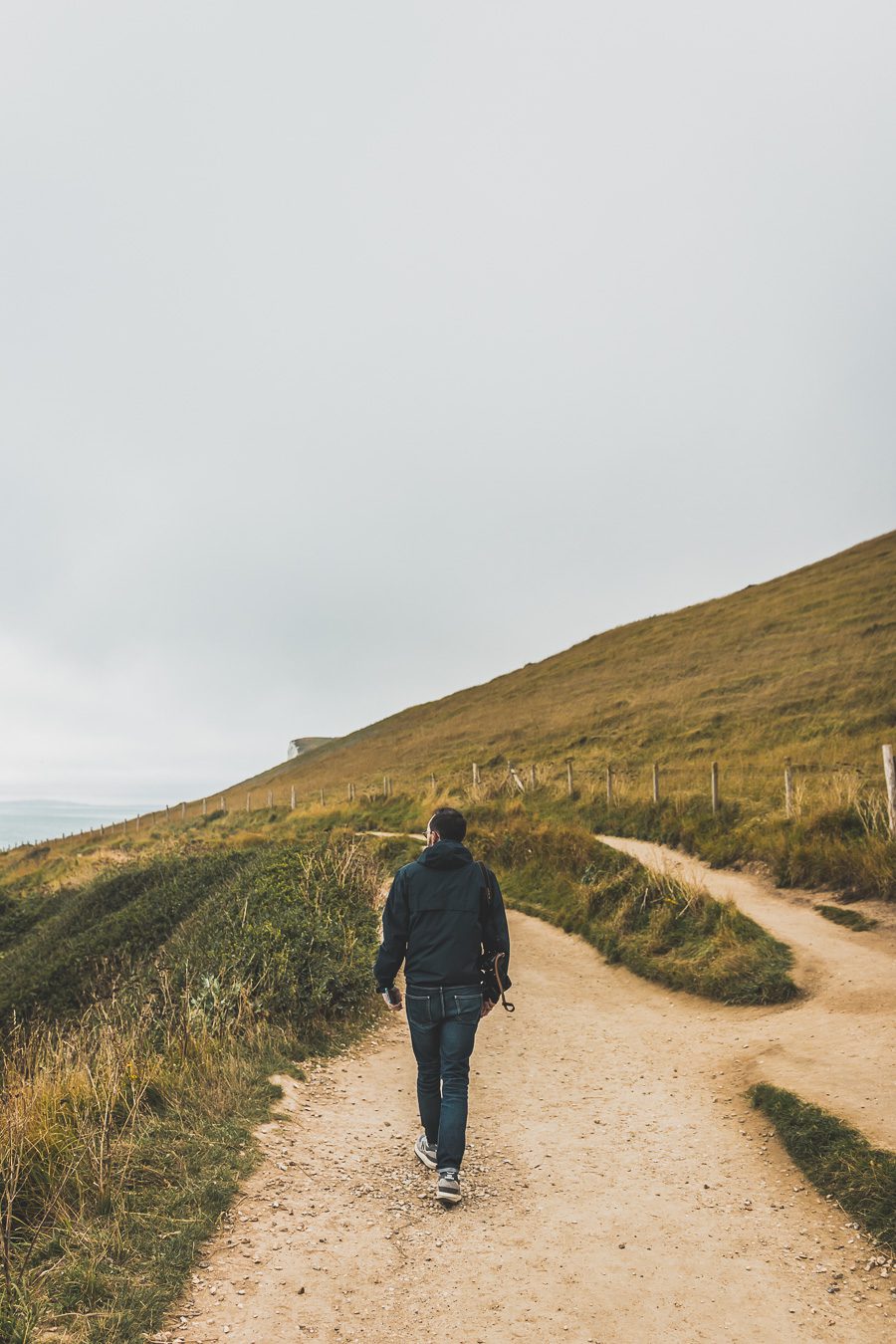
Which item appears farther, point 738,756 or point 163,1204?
point 738,756

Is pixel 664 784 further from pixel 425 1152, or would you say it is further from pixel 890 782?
pixel 425 1152

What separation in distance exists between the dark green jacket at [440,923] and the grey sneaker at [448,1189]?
1106mm

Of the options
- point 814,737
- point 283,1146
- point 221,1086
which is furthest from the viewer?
point 814,737

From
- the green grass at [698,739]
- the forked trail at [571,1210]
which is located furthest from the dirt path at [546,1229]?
the green grass at [698,739]

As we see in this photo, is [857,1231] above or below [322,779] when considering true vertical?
below

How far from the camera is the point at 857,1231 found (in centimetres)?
474

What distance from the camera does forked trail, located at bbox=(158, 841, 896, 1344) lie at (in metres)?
3.99

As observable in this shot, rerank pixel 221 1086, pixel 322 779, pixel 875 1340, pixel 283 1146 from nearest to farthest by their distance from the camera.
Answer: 1. pixel 875 1340
2. pixel 283 1146
3. pixel 221 1086
4. pixel 322 779

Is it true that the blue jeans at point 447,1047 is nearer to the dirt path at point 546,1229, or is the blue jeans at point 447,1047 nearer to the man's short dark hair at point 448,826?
the dirt path at point 546,1229

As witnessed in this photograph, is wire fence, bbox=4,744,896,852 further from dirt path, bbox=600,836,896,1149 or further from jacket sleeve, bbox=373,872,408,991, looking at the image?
jacket sleeve, bbox=373,872,408,991

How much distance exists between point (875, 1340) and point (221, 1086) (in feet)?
15.8

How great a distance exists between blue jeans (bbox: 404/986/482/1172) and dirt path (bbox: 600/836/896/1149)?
8.94 feet

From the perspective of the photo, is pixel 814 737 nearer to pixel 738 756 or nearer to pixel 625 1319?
pixel 738 756

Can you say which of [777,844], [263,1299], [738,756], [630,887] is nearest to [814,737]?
[738,756]
